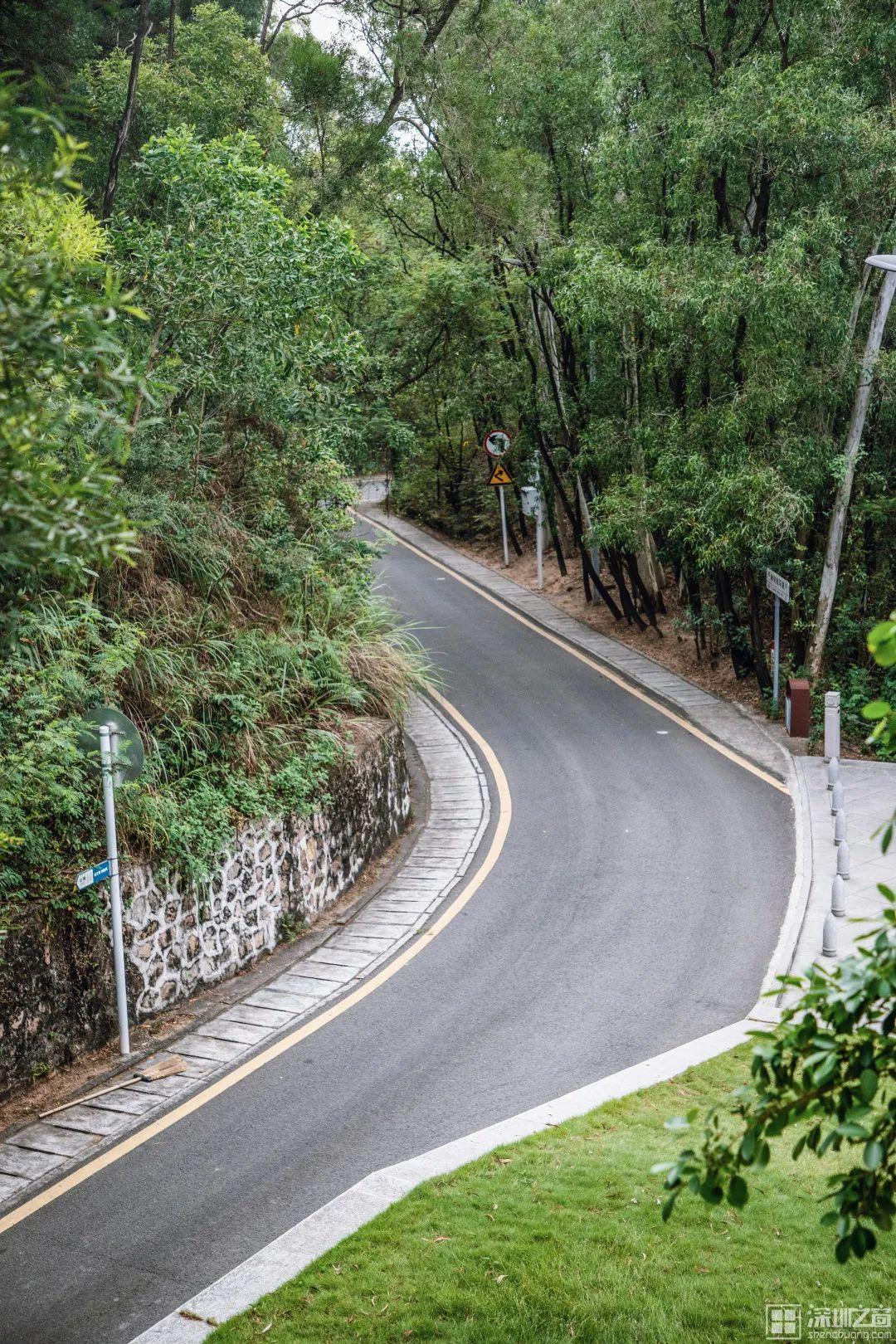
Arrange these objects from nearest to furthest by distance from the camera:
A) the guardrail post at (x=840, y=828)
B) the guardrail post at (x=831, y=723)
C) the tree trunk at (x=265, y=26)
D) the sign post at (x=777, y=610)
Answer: the guardrail post at (x=840, y=828), the guardrail post at (x=831, y=723), the sign post at (x=777, y=610), the tree trunk at (x=265, y=26)

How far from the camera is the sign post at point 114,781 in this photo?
9.68 meters

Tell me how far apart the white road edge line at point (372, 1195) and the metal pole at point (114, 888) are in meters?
3.14

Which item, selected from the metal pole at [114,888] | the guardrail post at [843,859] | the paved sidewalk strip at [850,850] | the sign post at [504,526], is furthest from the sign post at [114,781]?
the sign post at [504,526]

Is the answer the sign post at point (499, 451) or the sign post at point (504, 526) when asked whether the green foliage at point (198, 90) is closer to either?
the sign post at point (499, 451)

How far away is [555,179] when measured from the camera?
2241 cm

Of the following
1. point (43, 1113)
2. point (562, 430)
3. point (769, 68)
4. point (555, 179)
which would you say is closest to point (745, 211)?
point (769, 68)

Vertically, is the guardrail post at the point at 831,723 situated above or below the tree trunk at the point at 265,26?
below

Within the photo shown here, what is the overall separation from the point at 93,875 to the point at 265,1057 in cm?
221

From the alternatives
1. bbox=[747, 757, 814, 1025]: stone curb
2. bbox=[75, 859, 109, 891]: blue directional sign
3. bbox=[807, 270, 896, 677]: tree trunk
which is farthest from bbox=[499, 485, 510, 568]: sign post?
bbox=[75, 859, 109, 891]: blue directional sign

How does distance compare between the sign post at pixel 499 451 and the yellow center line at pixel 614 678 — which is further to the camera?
the sign post at pixel 499 451

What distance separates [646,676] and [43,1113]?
51.8 ft

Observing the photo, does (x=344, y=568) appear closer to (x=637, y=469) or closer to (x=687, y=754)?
(x=687, y=754)

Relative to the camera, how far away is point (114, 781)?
9.95m

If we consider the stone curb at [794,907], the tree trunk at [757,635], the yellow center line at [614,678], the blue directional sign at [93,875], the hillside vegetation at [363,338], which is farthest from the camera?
the tree trunk at [757,635]
